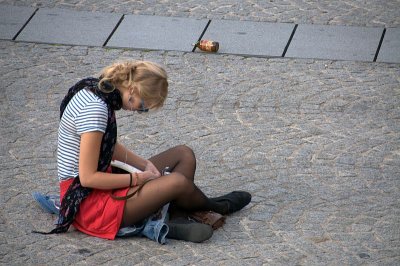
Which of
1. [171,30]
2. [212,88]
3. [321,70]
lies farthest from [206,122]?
[171,30]

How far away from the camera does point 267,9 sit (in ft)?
31.6

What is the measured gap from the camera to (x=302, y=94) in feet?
25.7

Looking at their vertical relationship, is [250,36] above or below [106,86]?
below

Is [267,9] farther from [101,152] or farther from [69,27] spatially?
[101,152]

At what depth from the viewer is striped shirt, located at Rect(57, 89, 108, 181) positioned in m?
5.35

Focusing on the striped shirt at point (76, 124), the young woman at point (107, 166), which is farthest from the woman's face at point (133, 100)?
the striped shirt at point (76, 124)

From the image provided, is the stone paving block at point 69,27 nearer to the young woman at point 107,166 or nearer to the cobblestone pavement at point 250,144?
the cobblestone pavement at point 250,144

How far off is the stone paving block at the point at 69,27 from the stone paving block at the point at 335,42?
1.78 m

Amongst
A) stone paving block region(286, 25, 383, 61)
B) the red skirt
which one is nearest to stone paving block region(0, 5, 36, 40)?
stone paving block region(286, 25, 383, 61)

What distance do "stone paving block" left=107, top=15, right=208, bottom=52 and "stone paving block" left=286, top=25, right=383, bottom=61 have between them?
0.95 m

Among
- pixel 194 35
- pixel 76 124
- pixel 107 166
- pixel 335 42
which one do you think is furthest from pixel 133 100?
pixel 335 42

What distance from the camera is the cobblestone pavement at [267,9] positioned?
30.8 feet

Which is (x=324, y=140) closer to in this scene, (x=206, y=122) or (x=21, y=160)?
(x=206, y=122)

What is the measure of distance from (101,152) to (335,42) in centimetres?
395
